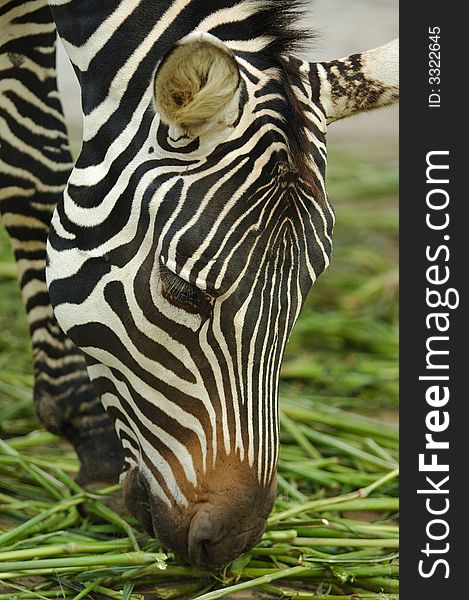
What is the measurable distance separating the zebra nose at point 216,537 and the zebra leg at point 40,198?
1.27 metres

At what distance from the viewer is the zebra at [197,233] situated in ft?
9.64

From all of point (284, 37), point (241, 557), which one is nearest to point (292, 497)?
point (241, 557)

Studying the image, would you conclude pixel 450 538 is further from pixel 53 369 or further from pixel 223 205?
pixel 53 369

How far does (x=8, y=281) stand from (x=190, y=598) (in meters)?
3.84

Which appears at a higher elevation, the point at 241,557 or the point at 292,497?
the point at 292,497

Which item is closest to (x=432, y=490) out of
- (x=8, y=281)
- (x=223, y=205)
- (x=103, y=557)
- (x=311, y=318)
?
(x=103, y=557)

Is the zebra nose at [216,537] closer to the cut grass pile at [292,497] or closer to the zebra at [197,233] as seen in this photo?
the zebra at [197,233]

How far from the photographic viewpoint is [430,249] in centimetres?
397

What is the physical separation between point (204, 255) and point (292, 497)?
178 cm

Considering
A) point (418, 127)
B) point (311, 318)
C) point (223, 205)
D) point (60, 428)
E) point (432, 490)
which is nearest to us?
point (223, 205)

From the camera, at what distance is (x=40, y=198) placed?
4.51 meters

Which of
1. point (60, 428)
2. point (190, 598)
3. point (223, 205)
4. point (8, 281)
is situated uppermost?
point (8, 281)

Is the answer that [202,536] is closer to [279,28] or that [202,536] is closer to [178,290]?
[178,290]

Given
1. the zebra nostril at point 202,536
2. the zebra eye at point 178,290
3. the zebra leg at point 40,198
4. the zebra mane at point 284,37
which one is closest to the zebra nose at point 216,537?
the zebra nostril at point 202,536
